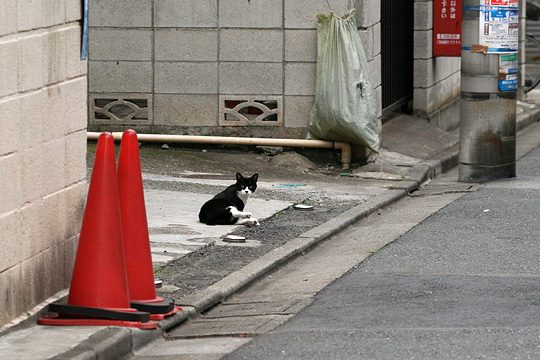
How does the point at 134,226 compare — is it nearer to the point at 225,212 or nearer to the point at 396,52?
the point at 225,212

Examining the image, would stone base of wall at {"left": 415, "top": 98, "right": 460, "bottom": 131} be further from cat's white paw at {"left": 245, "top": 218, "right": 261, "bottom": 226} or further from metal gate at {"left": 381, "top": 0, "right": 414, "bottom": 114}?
cat's white paw at {"left": 245, "top": 218, "right": 261, "bottom": 226}

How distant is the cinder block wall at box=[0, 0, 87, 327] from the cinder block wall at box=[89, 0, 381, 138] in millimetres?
6376

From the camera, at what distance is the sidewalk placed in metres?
7.35

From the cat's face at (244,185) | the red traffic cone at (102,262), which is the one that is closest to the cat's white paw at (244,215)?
the cat's face at (244,185)

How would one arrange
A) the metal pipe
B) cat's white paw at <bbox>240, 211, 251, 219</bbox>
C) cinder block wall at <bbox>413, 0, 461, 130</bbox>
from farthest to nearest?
cinder block wall at <bbox>413, 0, 461, 130</bbox>
the metal pipe
cat's white paw at <bbox>240, 211, 251, 219</bbox>

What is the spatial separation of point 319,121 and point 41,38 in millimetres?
7038

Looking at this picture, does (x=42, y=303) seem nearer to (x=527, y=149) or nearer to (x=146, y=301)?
(x=146, y=301)

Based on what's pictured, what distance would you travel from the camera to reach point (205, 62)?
49.0 ft

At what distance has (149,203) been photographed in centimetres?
1211

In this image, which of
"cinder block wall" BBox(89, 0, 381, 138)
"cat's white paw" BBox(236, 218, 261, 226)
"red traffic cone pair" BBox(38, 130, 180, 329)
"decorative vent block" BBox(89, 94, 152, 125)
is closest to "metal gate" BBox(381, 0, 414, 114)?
"cinder block wall" BBox(89, 0, 381, 138)

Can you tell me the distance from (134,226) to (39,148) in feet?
2.36

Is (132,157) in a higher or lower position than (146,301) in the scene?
higher

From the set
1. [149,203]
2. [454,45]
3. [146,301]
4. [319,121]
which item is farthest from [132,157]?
[454,45]

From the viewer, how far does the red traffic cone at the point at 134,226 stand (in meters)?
7.80
